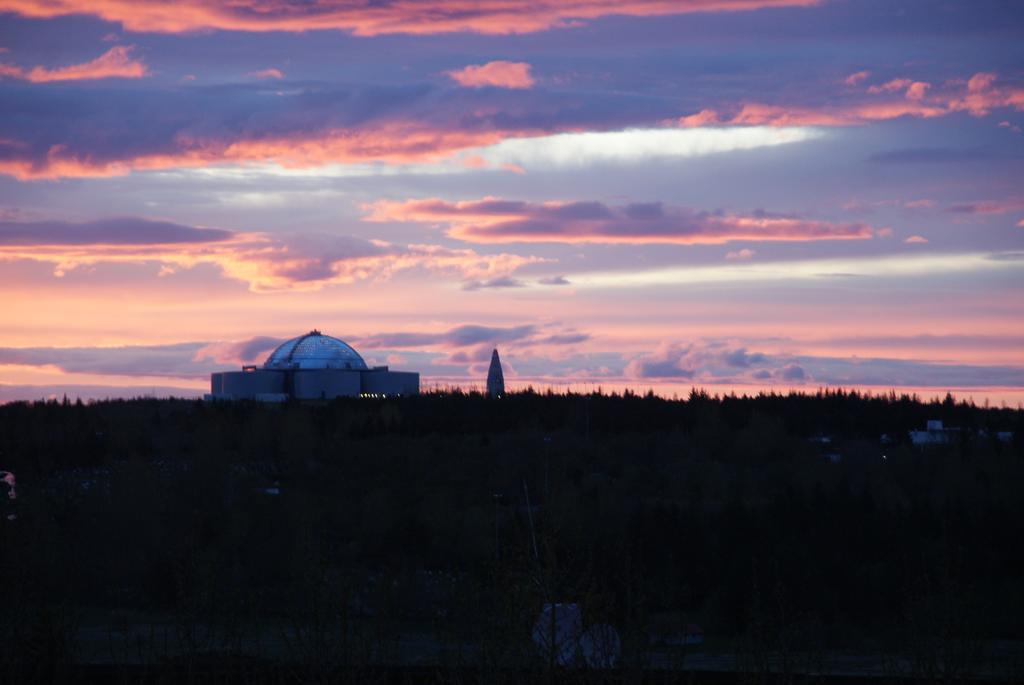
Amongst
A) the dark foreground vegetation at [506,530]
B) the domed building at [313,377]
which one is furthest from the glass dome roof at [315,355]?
the dark foreground vegetation at [506,530]

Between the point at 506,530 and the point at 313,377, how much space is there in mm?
60116

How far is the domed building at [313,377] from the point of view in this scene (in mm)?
96438

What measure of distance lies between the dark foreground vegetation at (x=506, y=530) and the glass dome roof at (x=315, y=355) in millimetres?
7235

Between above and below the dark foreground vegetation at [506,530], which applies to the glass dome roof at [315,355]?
above

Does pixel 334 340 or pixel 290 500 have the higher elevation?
pixel 334 340

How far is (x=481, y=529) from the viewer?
61.4 m

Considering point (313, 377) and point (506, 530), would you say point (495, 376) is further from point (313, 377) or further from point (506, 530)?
point (506, 530)

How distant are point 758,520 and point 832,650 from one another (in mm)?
12645

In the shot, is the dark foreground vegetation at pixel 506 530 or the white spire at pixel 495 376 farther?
the white spire at pixel 495 376

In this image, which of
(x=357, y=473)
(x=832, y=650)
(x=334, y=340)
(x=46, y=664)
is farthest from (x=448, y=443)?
(x=46, y=664)

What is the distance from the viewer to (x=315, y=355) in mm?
98250

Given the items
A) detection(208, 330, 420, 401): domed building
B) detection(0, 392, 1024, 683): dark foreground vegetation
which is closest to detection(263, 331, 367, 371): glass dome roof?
detection(208, 330, 420, 401): domed building

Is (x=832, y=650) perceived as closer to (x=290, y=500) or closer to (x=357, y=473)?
(x=290, y=500)

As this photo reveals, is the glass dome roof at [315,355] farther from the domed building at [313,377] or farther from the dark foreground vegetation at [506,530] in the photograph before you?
the dark foreground vegetation at [506,530]
